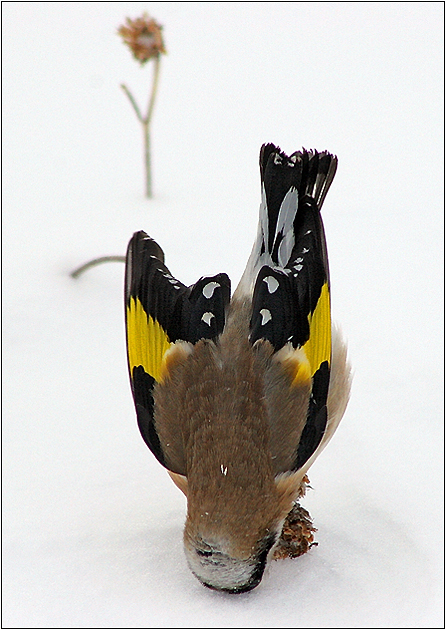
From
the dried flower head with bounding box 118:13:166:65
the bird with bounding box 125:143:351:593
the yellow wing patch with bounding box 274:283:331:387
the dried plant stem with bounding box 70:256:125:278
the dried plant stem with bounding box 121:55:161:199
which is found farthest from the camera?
the dried plant stem with bounding box 121:55:161:199

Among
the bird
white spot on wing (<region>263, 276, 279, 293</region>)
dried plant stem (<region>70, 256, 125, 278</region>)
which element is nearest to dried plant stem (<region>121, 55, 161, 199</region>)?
dried plant stem (<region>70, 256, 125, 278</region>)

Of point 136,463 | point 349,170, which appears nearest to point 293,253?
point 136,463

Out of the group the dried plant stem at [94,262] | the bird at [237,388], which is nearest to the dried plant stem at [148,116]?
the dried plant stem at [94,262]

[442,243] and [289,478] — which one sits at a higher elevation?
[442,243]

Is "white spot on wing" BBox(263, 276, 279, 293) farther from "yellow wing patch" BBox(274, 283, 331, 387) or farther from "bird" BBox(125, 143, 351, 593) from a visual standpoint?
"yellow wing patch" BBox(274, 283, 331, 387)

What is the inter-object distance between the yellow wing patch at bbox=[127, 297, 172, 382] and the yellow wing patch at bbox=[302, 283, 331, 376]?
36 cm

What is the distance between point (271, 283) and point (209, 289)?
0.16m

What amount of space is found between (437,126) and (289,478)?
272 cm

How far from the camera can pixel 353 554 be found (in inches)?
79.0

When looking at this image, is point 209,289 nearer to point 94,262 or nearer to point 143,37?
point 94,262

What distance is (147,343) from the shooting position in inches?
80.0

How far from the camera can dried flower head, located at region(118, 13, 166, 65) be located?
9.93 feet

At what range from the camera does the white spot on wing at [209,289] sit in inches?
76.9

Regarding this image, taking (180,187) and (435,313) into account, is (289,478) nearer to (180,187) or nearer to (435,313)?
(435,313)
